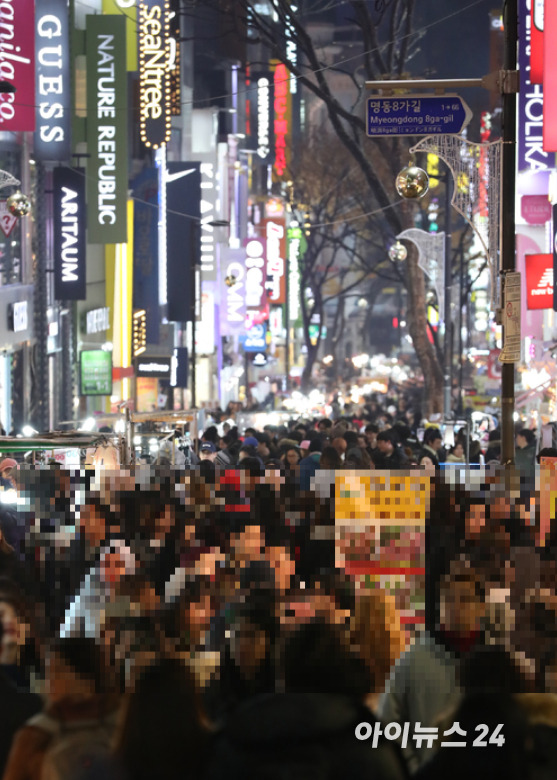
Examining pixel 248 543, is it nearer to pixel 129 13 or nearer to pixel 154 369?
pixel 129 13

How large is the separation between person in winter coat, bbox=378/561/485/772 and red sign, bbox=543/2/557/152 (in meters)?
10.7

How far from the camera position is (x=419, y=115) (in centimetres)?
1344

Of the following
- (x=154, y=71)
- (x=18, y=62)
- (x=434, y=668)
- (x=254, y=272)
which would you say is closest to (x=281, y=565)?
(x=434, y=668)

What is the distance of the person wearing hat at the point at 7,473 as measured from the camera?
1141 centimetres

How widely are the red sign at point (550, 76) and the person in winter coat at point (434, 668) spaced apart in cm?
1069

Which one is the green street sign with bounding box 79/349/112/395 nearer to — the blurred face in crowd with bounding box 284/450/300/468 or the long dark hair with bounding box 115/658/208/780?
the blurred face in crowd with bounding box 284/450/300/468

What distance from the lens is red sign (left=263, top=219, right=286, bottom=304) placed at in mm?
52906

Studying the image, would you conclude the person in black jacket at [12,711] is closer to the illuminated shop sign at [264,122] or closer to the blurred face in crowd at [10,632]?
the blurred face in crowd at [10,632]

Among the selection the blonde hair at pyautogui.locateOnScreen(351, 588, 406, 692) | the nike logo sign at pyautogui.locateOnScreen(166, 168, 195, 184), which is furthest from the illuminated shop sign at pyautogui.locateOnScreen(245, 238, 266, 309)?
the blonde hair at pyautogui.locateOnScreen(351, 588, 406, 692)

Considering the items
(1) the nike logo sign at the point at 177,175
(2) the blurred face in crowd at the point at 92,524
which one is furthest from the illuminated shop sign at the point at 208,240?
(2) the blurred face in crowd at the point at 92,524

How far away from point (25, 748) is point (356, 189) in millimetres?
44771

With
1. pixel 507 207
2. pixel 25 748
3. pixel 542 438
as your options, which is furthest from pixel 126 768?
pixel 542 438

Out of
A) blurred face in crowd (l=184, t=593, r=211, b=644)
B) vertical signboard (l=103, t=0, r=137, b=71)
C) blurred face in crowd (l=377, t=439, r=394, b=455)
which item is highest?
vertical signboard (l=103, t=0, r=137, b=71)

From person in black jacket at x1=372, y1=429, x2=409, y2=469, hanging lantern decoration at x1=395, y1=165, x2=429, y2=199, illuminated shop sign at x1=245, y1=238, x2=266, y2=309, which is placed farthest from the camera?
illuminated shop sign at x1=245, y1=238, x2=266, y2=309
